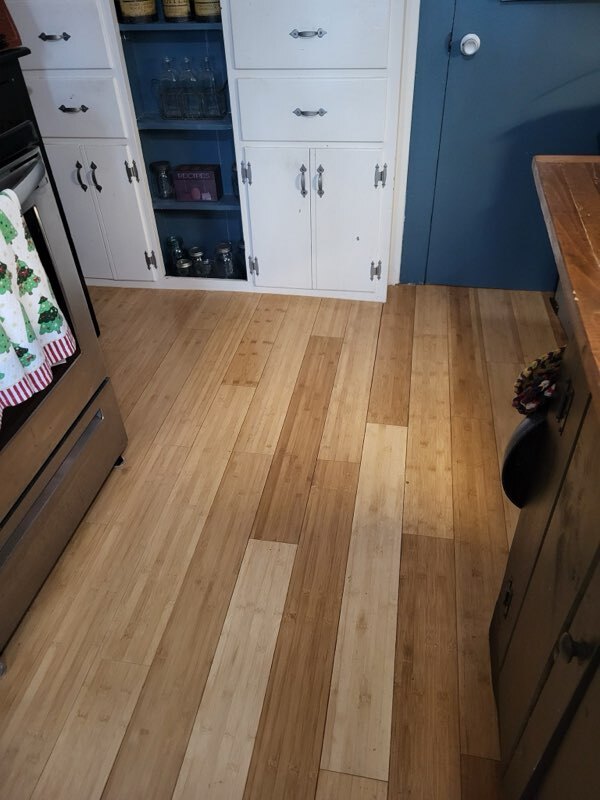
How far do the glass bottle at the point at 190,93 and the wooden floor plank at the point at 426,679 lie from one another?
2057mm

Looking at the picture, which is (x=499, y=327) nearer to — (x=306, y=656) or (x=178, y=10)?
(x=306, y=656)

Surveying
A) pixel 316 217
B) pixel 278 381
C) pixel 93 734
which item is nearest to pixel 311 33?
pixel 316 217

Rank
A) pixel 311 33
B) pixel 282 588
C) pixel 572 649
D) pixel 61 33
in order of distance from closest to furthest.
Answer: pixel 572 649 → pixel 282 588 → pixel 311 33 → pixel 61 33

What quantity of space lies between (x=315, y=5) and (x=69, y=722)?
2.39 meters

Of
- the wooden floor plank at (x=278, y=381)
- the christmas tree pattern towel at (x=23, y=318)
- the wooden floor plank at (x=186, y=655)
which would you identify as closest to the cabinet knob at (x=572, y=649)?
the wooden floor plank at (x=186, y=655)

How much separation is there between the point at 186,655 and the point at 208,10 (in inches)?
92.5

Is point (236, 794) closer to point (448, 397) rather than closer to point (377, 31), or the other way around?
point (448, 397)

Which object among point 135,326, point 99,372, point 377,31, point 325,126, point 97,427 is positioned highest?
point 377,31

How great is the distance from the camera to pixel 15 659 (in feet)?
4.60

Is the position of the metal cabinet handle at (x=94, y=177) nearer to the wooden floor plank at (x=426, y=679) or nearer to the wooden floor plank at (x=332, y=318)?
the wooden floor plank at (x=332, y=318)

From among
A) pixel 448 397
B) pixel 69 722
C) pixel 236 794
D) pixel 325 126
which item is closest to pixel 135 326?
pixel 325 126

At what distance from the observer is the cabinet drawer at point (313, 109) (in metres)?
2.25

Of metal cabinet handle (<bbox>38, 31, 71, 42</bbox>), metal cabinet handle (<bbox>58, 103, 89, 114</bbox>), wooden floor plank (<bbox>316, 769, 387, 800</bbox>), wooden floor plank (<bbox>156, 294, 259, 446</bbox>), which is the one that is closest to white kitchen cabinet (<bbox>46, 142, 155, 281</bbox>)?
metal cabinet handle (<bbox>58, 103, 89, 114</bbox>)

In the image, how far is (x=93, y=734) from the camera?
1.26 meters
